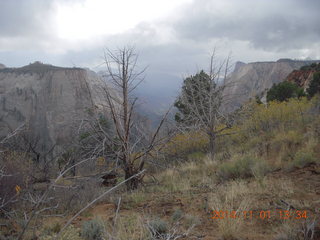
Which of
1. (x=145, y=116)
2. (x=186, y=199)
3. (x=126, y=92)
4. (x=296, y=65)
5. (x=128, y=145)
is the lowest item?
(x=186, y=199)

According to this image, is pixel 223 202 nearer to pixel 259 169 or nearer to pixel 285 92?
pixel 259 169

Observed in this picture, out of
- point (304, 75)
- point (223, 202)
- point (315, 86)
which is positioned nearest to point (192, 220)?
point (223, 202)

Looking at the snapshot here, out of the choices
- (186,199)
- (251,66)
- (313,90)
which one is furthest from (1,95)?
(251,66)

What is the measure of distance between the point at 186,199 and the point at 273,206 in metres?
1.84

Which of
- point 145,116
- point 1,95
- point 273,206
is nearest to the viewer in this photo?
point 273,206

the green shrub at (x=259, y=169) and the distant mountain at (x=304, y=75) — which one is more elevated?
the distant mountain at (x=304, y=75)

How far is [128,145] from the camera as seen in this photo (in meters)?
7.94

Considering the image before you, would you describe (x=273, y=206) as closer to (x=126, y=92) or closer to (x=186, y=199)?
(x=186, y=199)

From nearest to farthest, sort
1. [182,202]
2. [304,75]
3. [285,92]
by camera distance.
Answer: [182,202], [285,92], [304,75]

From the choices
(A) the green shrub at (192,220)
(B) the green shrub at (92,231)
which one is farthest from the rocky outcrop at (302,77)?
(B) the green shrub at (92,231)

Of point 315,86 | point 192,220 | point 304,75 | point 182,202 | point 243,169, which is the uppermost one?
point 304,75

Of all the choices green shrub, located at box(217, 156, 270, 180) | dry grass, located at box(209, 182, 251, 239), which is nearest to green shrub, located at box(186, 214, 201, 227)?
dry grass, located at box(209, 182, 251, 239)
